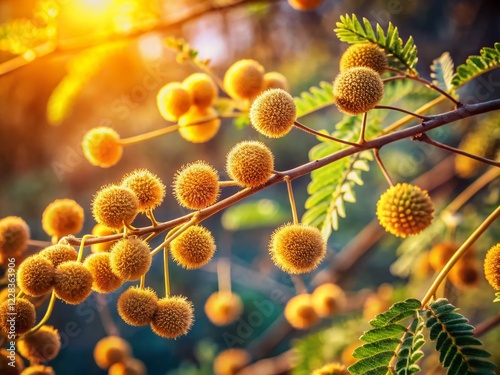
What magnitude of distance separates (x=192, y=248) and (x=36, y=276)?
0.38 m

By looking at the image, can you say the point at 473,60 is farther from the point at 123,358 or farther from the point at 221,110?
the point at 123,358

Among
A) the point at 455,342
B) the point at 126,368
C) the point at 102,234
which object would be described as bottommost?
the point at 126,368

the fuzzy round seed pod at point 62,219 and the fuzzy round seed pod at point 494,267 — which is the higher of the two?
the fuzzy round seed pod at point 62,219

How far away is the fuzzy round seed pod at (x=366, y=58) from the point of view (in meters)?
1.34

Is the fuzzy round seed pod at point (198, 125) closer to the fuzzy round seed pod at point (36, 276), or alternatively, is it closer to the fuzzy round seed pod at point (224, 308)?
the fuzzy round seed pod at point (36, 276)

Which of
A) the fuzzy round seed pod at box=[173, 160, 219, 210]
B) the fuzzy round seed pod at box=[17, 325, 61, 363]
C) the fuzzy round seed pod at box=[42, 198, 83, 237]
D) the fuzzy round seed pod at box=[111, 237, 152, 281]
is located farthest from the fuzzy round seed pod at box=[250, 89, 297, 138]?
the fuzzy round seed pod at box=[17, 325, 61, 363]

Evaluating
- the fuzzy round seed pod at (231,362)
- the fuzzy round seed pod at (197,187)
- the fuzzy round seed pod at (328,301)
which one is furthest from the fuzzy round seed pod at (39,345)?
the fuzzy round seed pod at (231,362)

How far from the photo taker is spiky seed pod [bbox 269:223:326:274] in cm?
120

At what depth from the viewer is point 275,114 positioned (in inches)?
47.9

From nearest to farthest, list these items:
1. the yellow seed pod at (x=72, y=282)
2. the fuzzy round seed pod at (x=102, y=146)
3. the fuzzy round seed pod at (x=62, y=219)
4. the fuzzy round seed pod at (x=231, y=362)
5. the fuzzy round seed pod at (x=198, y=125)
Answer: the yellow seed pod at (x=72, y=282) < the fuzzy round seed pod at (x=62, y=219) < the fuzzy round seed pod at (x=102, y=146) < the fuzzy round seed pod at (x=198, y=125) < the fuzzy round seed pod at (x=231, y=362)

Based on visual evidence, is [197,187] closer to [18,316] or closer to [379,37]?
[18,316]

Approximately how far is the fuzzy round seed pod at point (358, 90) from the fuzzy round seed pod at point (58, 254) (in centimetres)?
81

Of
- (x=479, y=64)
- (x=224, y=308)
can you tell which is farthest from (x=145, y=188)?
(x=224, y=308)

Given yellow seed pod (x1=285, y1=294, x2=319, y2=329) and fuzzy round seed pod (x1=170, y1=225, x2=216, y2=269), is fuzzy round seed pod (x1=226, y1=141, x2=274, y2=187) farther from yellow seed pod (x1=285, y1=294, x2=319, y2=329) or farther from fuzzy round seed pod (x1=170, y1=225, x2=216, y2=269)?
yellow seed pod (x1=285, y1=294, x2=319, y2=329)
